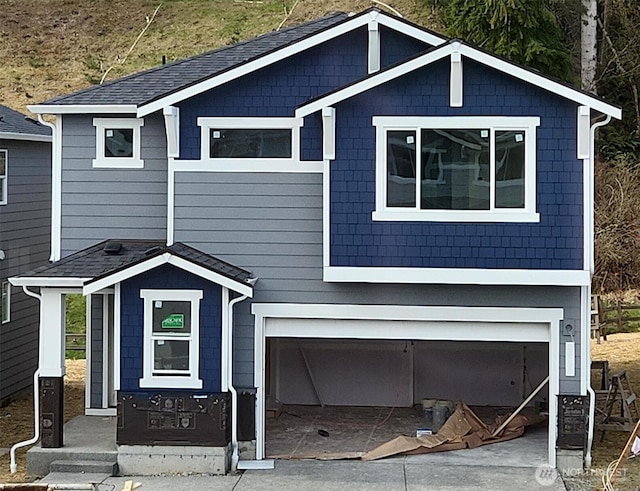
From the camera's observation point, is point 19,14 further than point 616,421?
Yes

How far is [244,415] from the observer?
13992mm

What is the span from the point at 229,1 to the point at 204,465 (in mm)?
38975

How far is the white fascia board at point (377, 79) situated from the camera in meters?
13.2

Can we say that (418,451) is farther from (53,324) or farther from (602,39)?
(602,39)

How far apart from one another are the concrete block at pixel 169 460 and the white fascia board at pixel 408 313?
1.97m

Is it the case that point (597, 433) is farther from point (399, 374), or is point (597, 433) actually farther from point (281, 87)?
point (281, 87)

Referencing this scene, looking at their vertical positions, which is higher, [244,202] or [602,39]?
[602,39]

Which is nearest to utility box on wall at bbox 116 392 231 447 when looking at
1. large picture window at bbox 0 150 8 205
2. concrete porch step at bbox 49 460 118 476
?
concrete porch step at bbox 49 460 118 476

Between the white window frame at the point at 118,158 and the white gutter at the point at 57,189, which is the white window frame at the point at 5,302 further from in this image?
the white window frame at the point at 118,158

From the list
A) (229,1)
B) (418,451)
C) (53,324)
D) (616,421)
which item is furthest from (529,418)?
(229,1)

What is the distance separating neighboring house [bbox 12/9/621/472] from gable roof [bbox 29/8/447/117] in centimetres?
4

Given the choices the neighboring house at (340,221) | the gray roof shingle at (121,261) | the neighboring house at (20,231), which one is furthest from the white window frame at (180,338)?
the neighboring house at (20,231)

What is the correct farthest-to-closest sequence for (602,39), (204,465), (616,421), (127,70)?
(127,70), (602,39), (616,421), (204,465)

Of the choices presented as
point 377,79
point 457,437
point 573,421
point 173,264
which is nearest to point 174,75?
point 173,264
